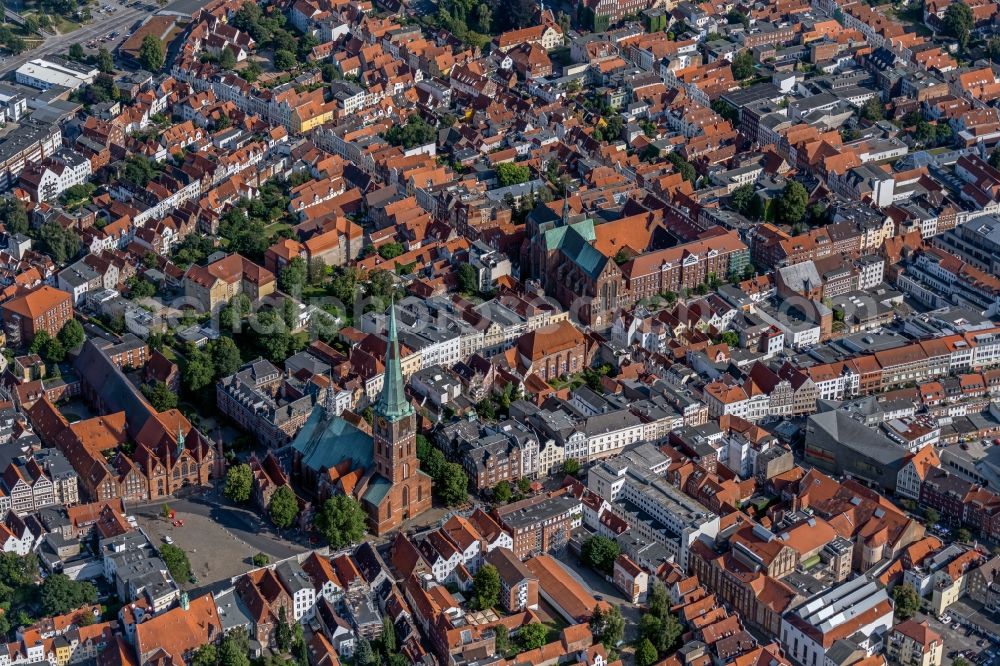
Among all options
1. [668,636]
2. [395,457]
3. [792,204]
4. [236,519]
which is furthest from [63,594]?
[792,204]

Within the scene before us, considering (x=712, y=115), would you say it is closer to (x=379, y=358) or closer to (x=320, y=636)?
(x=379, y=358)

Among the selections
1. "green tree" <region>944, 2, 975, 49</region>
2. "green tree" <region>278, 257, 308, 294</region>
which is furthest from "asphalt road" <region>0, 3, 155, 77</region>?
"green tree" <region>944, 2, 975, 49</region>

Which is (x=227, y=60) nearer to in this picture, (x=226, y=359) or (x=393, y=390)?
(x=226, y=359)

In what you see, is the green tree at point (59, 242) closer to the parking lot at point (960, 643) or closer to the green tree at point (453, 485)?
the green tree at point (453, 485)

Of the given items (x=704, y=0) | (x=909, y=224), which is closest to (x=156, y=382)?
(x=909, y=224)

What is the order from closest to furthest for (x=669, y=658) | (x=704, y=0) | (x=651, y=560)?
(x=669, y=658) → (x=651, y=560) → (x=704, y=0)

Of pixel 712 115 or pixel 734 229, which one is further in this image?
pixel 712 115
